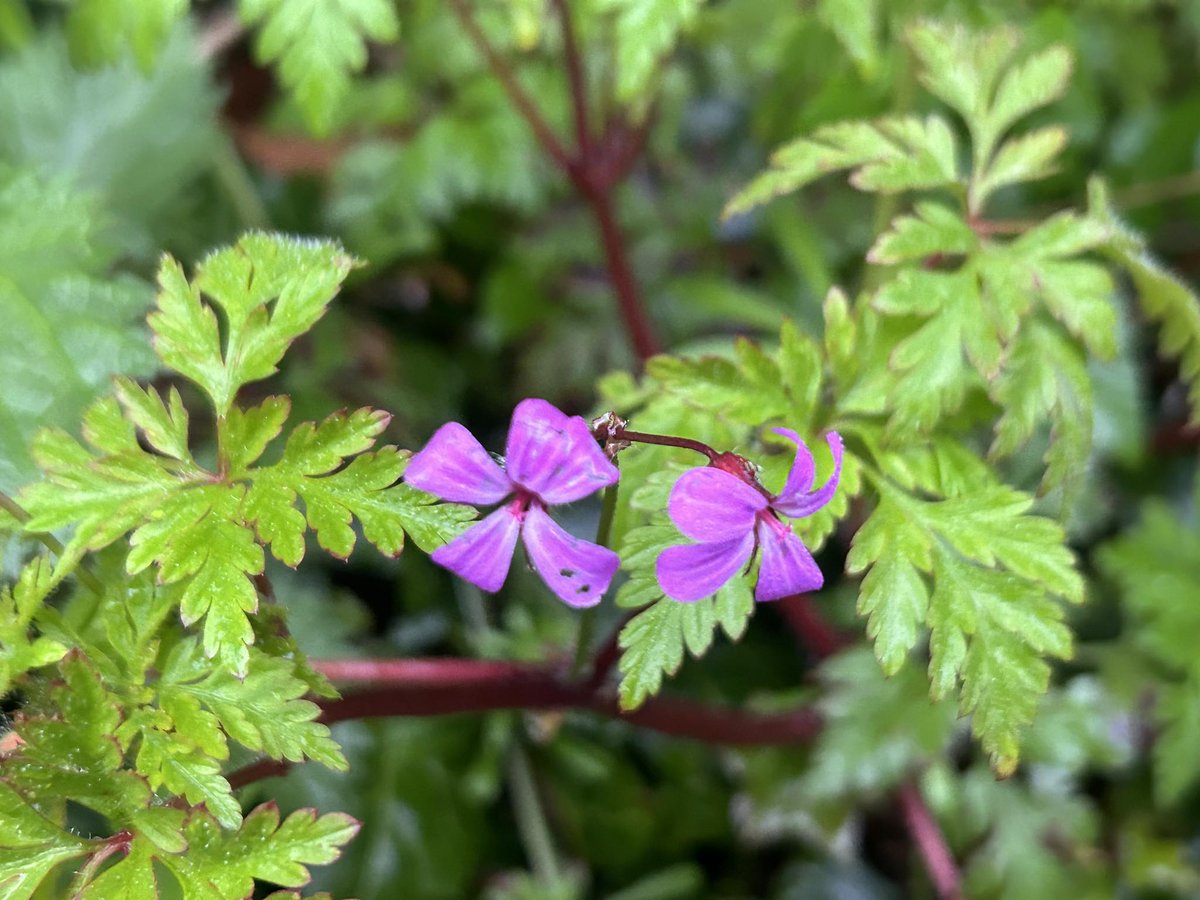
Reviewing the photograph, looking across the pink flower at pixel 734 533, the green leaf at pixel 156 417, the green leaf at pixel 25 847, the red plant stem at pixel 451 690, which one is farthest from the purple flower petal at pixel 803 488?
the green leaf at pixel 25 847

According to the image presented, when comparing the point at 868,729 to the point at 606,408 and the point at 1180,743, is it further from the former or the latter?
the point at 606,408

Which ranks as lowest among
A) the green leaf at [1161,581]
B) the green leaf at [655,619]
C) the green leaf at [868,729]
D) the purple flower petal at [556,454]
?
the green leaf at [1161,581]

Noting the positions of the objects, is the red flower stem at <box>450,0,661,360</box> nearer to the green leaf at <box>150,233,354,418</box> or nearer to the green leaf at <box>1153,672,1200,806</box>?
the green leaf at <box>150,233,354,418</box>

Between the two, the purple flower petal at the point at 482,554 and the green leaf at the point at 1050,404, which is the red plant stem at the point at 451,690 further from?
the green leaf at the point at 1050,404

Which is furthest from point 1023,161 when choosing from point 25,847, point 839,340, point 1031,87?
point 25,847

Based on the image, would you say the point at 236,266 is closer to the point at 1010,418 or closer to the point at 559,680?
the point at 559,680

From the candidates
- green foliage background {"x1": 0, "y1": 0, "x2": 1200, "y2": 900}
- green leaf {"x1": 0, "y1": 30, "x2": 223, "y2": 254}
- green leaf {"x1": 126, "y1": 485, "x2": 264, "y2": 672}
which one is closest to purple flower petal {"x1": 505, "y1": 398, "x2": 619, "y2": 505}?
green foliage background {"x1": 0, "y1": 0, "x2": 1200, "y2": 900}
